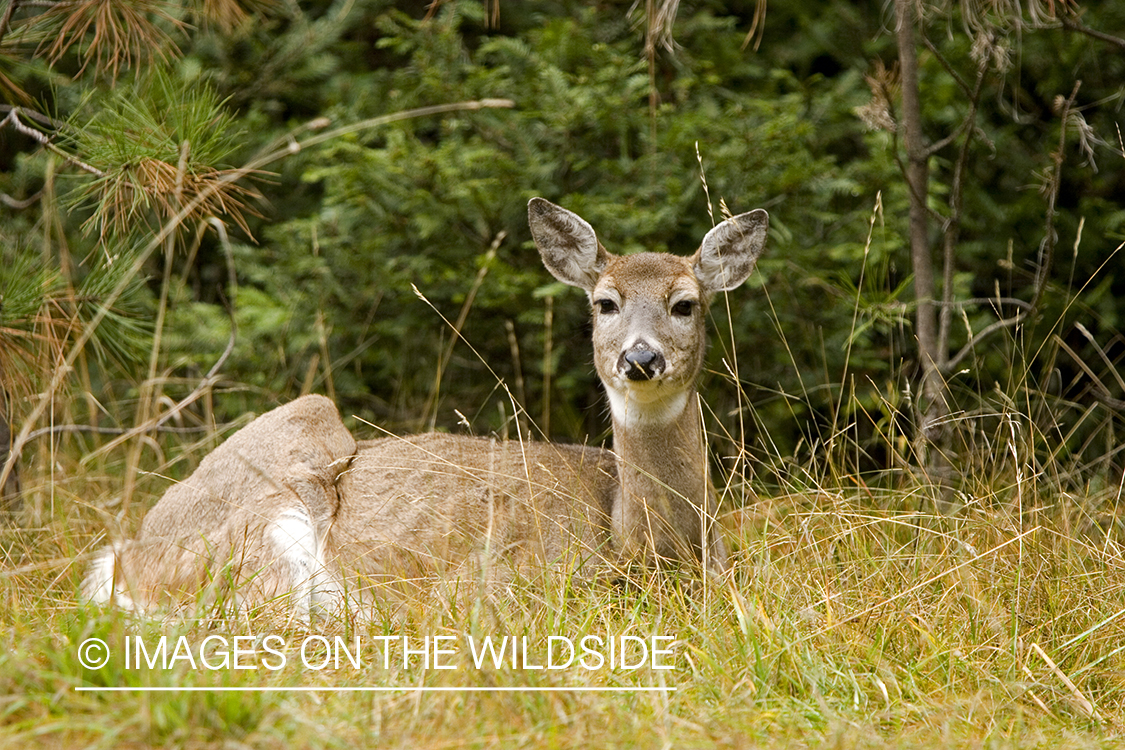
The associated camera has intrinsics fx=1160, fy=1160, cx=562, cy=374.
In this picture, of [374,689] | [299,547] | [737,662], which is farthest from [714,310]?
[374,689]

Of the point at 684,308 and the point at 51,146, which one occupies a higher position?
the point at 51,146

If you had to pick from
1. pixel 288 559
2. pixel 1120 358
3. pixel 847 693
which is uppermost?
pixel 847 693

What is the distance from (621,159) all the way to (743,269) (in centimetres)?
132

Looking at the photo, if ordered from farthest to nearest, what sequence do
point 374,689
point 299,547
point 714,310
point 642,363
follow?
point 714,310 → point 299,547 → point 642,363 → point 374,689

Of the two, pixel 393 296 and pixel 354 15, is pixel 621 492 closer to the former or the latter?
pixel 393 296

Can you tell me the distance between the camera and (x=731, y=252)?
A: 17.0 ft

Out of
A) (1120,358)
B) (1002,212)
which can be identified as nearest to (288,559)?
(1002,212)

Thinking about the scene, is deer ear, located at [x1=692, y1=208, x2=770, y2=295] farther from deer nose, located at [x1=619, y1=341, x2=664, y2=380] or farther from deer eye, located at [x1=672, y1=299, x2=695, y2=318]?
deer nose, located at [x1=619, y1=341, x2=664, y2=380]

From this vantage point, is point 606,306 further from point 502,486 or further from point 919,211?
point 919,211

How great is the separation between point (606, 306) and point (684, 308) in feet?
1.10

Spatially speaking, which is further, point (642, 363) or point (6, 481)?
point (6, 481)

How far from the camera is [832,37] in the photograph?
7.51m

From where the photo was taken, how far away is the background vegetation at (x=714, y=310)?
330 cm

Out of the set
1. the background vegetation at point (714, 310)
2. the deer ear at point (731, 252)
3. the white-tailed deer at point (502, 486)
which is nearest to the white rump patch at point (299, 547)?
the white-tailed deer at point (502, 486)
